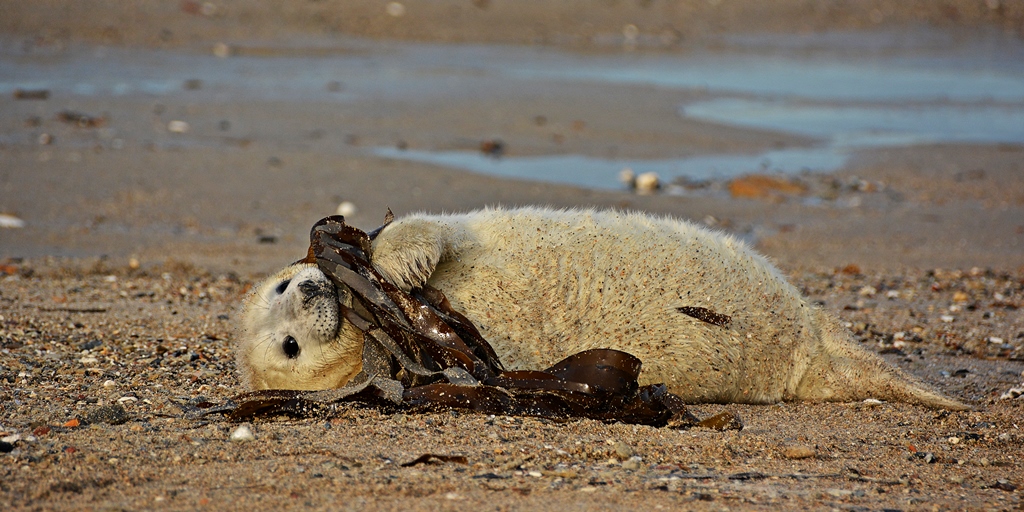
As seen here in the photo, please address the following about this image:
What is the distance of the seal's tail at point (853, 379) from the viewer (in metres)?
4.36

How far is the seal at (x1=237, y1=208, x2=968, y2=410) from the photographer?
3975 mm

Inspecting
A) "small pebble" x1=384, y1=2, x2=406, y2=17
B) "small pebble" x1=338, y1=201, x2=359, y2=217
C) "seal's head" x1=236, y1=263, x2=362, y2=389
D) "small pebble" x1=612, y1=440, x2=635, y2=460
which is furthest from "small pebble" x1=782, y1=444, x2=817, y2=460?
"small pebble" x1=384, y1=2, x2=406, y2=17

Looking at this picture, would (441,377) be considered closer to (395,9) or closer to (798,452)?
(798,452)

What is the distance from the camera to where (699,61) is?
1870 centimetres

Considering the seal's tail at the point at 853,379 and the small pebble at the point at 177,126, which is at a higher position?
the seal's tail at the point at 853,379

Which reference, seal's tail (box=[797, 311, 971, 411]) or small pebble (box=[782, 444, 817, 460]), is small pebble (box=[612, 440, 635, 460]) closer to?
small pebble (box=[782, 444, 817, 460])

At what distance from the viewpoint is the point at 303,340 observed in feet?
12.9

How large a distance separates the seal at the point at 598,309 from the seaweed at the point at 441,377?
7 cm

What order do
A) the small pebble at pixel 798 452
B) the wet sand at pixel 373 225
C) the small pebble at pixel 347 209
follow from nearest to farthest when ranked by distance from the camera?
the wet sand at pixel 373 225 → the small pebble at pixel 798 452 → the small pebble at pixel 347 209

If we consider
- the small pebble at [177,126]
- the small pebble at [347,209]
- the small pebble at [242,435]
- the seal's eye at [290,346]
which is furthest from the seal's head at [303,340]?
the small pebble at [177,126]

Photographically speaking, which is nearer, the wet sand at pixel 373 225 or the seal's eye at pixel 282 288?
the wet sand at pixel 373 225

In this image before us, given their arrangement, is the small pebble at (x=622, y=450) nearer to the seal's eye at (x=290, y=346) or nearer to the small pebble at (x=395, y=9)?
the seal's eye at (x=290, y=346)

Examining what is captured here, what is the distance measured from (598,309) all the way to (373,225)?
4.39 metres

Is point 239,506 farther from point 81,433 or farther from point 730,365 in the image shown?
point 730,365
